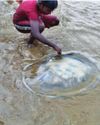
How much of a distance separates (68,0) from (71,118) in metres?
3.93

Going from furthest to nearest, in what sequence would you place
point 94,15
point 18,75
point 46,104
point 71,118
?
point 94,15
point 18,75
point 46,104
point 71,118

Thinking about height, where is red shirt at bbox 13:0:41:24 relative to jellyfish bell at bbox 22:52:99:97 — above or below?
above

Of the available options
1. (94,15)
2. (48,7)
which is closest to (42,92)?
(48,7)

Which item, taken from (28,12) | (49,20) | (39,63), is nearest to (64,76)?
(39,63)

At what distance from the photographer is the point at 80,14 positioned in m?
5.56

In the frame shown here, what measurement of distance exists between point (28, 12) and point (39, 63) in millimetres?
721

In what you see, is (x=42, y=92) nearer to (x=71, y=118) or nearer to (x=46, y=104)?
(x=46, y=104)

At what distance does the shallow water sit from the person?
271mm

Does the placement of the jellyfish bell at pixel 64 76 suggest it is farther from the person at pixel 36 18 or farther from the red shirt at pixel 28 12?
the red shirt at pixel 28 12

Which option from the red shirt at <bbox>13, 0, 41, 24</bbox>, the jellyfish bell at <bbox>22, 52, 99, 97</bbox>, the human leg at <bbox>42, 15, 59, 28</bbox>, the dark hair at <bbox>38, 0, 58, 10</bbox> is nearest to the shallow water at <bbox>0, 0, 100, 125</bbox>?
the jellyfish bell at <bbox>22, 52, 99, 97</bbox>

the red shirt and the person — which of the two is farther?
the red shirt

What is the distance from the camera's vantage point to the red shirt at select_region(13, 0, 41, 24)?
397 centimetres

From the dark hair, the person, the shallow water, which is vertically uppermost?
the dark hair

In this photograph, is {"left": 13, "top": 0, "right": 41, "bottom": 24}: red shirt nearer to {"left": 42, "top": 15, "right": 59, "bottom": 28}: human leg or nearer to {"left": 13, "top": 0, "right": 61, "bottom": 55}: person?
{"left": 13, "top": 0, "right": 61, "bottom": 55}: person
